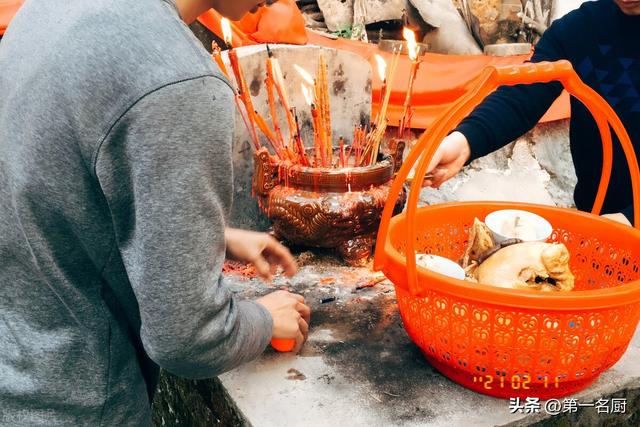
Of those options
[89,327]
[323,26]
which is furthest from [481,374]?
[323,26]

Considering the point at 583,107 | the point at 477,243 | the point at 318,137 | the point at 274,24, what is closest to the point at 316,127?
the point at 318,137

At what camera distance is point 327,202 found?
2.50 m

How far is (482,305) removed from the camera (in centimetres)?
141

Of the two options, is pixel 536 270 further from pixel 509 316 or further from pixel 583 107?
pixel 583 107

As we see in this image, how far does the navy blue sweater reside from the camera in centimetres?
231


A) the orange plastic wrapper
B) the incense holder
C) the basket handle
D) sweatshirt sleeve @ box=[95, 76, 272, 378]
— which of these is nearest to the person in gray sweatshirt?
sweatshirt sleeve @ box=[95, 76, 272, 378]

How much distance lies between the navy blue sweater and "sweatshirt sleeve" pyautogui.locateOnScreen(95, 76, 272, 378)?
149cm

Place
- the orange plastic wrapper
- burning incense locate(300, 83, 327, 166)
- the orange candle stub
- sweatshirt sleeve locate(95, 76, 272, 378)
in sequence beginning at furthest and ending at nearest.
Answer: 1. the orange plastic wrapper
2. burning incense locate(300, 83, 327, 166)
3. the orange candle stub
4. sweatshirt sleeve locate(95, 76, 272, 378)

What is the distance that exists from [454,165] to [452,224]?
282 millimetres

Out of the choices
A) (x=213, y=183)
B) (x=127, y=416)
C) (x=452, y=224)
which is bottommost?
(x=127, y=416)

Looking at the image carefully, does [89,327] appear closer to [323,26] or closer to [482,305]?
[482,305]

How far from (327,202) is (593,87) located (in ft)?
3.90

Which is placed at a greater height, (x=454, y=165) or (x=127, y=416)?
(x=454, y=165)

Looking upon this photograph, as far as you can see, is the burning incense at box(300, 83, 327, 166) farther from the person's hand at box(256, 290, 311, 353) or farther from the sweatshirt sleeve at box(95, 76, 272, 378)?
the sweatshirt sleeve at box(95, 76, 272, 378)
